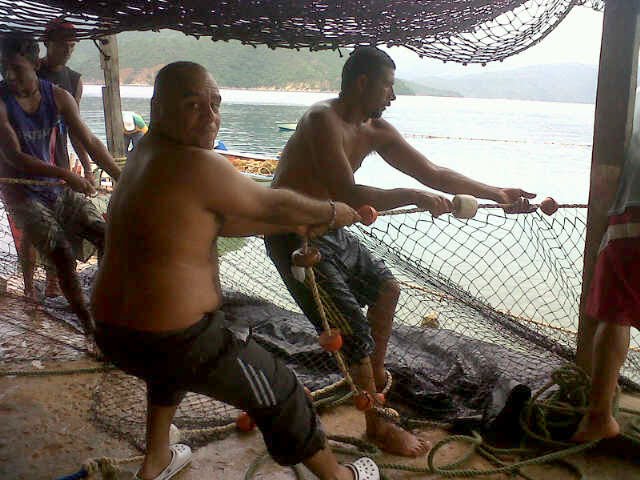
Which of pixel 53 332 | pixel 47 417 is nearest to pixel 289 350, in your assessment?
pixel 47 417

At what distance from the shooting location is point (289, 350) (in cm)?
281

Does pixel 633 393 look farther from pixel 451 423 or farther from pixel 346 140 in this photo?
pixel 346 140

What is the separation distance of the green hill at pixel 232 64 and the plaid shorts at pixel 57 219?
120 feet

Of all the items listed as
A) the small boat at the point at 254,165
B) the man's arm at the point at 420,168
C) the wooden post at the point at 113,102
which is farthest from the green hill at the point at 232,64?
the man's arm at the point at 420,168

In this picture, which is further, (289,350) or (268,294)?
(268,294)

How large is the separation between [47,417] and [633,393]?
94.3 inches

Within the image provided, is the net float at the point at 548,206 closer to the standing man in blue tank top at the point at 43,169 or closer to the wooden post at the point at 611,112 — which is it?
the wooden post at the point at 611,112

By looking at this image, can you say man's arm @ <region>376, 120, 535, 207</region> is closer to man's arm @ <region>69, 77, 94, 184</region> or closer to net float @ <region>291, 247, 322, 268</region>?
net float @ <region>291, 247, 322, 268</region>

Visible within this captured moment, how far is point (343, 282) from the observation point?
2031 mm

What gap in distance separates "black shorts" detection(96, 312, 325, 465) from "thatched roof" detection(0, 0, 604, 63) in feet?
4.29

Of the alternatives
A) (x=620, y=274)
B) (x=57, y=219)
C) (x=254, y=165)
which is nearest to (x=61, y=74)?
(x=57, y=219)

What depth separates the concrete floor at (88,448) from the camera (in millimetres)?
1901

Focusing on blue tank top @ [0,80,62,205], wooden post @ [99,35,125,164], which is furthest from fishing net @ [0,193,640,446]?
wooden post @ [99,35,125,164]

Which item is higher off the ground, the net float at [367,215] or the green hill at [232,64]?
the green hill at [232,64]
